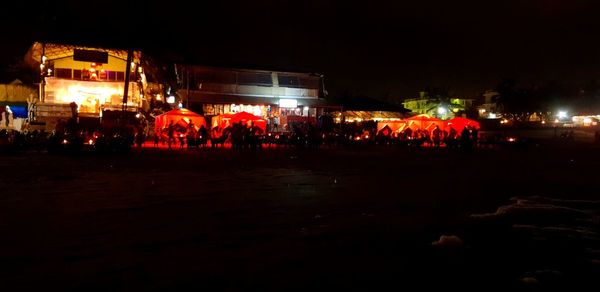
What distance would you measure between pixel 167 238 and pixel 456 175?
979 cm

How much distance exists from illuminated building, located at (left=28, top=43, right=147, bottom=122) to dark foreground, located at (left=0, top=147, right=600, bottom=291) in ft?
72.6

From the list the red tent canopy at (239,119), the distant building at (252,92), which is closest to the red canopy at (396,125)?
the distant building at (252,92)

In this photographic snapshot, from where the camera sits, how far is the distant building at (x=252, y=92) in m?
37.1

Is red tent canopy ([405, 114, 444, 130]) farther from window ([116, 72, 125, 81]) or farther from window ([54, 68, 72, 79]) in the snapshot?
window ([54, 68, 72, 79])

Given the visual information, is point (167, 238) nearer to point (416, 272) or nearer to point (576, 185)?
point (416, 272)

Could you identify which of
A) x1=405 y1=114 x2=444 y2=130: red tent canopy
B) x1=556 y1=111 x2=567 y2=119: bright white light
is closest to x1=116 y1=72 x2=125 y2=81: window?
x1=405 y1=114 x2=444 y2=130: red tent canopy

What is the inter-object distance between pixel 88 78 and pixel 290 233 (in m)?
31.8

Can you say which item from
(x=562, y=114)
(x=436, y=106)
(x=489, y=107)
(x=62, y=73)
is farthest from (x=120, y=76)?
(x=489, y=107)

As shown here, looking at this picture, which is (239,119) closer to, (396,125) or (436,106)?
(396,125)

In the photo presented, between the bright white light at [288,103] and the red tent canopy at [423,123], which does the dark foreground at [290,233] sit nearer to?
the red tent canopy at [423,123]

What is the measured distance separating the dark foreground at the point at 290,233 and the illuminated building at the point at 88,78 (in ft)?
72.6

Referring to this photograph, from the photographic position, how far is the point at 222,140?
86.8ft

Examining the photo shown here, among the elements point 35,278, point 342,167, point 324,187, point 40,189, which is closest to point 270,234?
point 35,278

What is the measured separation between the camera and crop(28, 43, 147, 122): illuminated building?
32750 millimetres
